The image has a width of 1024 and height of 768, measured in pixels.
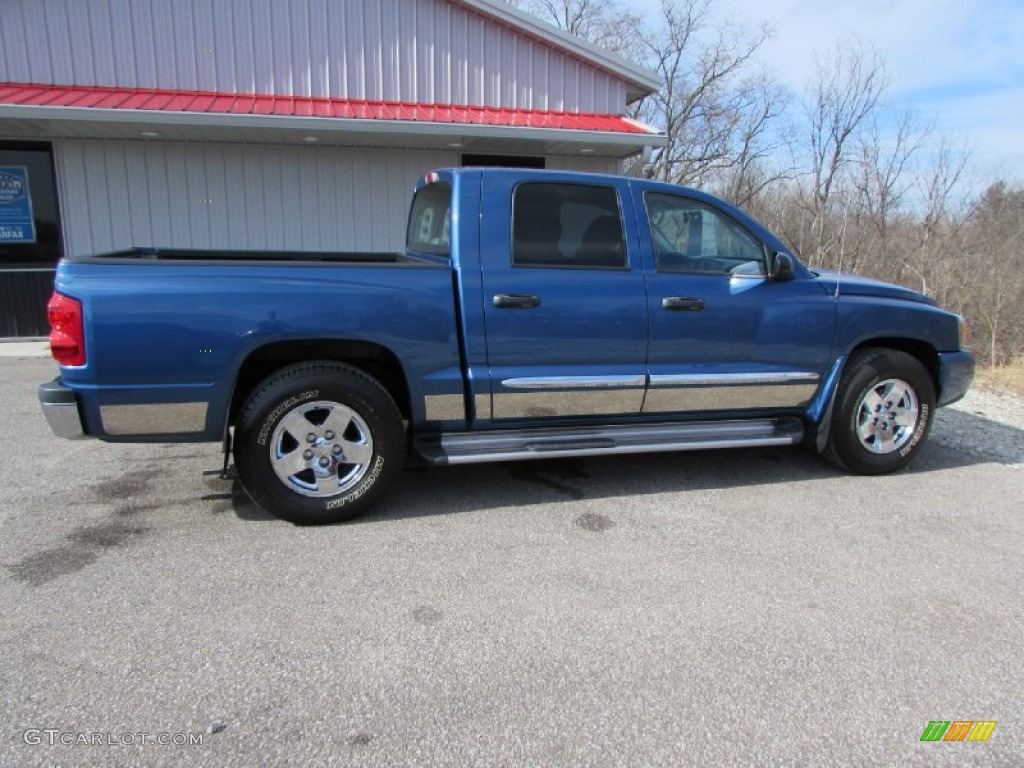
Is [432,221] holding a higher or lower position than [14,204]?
lower

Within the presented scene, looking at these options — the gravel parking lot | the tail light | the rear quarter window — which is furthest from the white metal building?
the gravel parking lot

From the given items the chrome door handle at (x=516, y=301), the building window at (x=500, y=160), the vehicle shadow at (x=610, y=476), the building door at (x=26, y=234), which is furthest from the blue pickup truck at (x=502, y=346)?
the building door at (x=26, y=234)

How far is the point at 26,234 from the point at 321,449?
844cm

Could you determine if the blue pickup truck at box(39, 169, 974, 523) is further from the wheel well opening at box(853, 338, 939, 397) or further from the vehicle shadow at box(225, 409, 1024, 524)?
the vehicle shadow at box(225, 409, 1024, 524)

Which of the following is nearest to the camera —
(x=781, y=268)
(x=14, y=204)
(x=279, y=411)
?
(x=279, y=411)

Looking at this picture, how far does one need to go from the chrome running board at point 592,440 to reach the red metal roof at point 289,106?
6.13m

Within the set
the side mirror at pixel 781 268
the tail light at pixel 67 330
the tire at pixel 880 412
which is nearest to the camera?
the tail light at pixel 67 330

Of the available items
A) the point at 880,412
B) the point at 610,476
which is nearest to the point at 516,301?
the point at 610,476

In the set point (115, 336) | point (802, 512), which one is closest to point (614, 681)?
point (802, 512)

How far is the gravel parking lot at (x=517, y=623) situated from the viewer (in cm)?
221

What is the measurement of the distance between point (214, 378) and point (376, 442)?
90 centimetres

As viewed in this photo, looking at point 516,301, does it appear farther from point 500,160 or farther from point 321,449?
point 500,160

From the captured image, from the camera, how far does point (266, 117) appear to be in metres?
8.34

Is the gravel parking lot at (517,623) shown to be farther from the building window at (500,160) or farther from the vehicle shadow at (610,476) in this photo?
the building window at (500,160)
